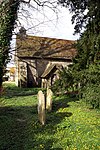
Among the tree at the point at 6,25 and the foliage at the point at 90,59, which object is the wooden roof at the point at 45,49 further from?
the foliage at the point at 90,59

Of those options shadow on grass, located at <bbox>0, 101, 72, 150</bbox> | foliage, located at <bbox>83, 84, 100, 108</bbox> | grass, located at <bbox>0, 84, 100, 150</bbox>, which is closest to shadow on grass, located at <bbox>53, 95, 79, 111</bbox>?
grass, located at <bbox>0, 84, 100, 150</bbox>

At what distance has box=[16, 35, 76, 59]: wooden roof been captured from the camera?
37.0 m

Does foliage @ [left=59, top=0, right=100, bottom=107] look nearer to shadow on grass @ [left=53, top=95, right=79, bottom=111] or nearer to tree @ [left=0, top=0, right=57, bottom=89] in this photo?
shadow on grass @ [left=53, top=95, right=79, bottom=111]

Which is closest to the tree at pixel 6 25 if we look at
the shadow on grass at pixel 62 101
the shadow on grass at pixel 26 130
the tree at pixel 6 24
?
the tree at pixel 6 24

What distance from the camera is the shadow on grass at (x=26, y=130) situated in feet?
31.3

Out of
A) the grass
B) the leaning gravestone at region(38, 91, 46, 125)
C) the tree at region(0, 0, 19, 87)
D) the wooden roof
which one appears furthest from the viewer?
the wooden roof

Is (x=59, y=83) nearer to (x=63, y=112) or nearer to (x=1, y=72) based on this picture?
(x=63, y=112)

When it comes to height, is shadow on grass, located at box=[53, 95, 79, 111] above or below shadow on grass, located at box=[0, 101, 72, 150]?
below

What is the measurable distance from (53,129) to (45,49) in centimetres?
2714

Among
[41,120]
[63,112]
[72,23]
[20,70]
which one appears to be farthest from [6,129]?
[20,70]

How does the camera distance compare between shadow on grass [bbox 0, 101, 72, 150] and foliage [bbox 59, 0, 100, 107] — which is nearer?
shadow on grass [bbox 0, 101, 72, 150]

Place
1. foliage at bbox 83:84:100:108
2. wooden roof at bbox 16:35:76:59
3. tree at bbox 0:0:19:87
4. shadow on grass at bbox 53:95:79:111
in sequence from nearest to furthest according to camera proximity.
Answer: foliage at bbox 83:84:100:108 → shadow on grass at bbox 53:95:79:111 → tree at bbox 0:0:19:87 → wooden roof at bbox 16:35:76:59

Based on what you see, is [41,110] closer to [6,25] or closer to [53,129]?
[53,129]

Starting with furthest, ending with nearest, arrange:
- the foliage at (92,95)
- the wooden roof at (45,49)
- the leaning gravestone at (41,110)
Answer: the wooden roof at (45,49) < the foliage at (92,95) < the leaning gravestone at (41,110)
